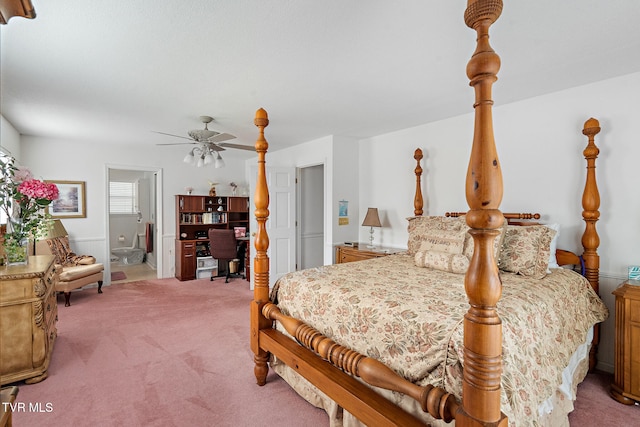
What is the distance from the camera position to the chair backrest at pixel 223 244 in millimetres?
5570

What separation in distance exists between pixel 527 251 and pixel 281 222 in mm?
3418

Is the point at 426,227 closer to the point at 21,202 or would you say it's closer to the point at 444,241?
the point at 444,241

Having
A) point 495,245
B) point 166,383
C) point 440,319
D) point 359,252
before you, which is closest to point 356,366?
point 440,319

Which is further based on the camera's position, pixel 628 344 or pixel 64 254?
pixel 64 254

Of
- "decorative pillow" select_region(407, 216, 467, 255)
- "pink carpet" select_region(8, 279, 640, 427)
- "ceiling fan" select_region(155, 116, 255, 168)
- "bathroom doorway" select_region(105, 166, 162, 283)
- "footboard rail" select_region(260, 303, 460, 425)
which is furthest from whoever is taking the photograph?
"bathroom doorway" select_region(105, 166, 162, 283)

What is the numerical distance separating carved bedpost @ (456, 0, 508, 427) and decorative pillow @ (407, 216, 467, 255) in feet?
5.98

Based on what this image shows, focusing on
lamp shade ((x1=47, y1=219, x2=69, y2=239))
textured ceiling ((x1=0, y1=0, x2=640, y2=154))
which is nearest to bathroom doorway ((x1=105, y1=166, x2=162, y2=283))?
lamp shade ((x1=47, y1=219, x2=69, y2=239))

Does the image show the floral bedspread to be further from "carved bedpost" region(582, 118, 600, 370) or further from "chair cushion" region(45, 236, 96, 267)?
"chair cushion" region(45, 236, 96, 267)

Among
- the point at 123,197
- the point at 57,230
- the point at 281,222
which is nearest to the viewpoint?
the point at 57,230

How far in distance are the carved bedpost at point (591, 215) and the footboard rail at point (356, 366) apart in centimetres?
214

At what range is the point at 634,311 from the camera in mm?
2146

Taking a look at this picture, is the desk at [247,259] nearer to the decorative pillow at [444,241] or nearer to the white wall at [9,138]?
the white wall at [9,138]

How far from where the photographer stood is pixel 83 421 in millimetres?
1974

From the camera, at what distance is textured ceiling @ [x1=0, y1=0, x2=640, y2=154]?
1756 mm
